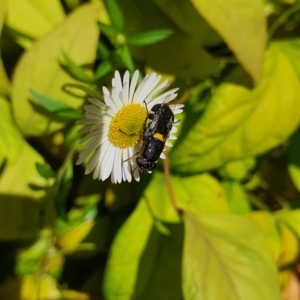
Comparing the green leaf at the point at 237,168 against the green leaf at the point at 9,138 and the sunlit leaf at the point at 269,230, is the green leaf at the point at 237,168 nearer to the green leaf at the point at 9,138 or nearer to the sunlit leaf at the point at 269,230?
the sunlit leaf at the point at 269,230

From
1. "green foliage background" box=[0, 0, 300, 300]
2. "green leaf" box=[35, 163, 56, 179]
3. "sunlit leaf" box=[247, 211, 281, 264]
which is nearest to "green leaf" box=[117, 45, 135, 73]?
"green foliage background" box=[0, 0, 300, 300]

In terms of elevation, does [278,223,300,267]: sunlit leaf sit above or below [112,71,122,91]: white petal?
below

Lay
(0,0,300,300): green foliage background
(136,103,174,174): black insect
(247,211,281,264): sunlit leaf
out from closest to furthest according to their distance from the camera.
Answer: (136,103,174,174): black insect < (0,0,300,300): green foliage background < (247,211,281,264): sunlit leaf

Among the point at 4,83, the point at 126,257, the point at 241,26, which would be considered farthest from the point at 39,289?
the point at 241,26

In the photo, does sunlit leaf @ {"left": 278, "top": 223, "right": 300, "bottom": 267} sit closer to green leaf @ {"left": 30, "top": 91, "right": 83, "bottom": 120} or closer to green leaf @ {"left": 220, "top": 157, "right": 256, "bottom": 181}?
green leaf @ {"left": 220, "top": 157, "right": 256, "bottom": 181}

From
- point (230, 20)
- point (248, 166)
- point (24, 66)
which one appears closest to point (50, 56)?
point (24, 66)

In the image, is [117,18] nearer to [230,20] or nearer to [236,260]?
[230,20]
